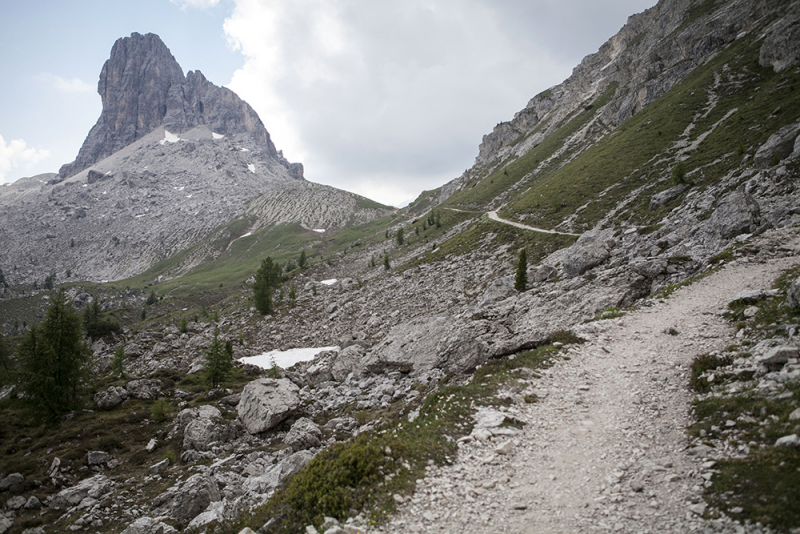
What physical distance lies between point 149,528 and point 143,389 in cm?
2218

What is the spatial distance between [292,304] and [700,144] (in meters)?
81.6

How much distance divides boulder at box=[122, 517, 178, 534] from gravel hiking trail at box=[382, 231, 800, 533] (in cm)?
1209

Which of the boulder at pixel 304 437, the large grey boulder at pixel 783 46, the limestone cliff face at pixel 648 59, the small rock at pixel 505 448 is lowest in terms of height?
the boulder at pixel 304 437

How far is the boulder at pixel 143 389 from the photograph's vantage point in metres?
30.5

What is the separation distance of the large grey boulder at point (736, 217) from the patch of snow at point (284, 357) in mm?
41224

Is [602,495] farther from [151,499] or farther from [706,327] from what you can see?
[151,499]

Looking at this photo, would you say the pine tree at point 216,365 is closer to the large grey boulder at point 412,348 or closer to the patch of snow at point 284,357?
the patch of snow at point 284,357

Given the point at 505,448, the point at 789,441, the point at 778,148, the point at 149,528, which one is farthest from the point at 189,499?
the point at 778,148

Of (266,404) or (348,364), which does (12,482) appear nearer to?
(266,404)

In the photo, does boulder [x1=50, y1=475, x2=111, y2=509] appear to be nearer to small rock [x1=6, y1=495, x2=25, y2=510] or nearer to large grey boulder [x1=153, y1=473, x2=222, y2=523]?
small rock [x1=6, y1=495, x2=25, y2=510]

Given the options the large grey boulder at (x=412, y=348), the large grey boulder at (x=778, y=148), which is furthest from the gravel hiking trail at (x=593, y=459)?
the large grey boulder at (x=778, y=148)

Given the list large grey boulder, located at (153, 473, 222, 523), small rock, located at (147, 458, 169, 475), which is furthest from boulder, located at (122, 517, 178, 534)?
small rock, located at (147, 458, 169, 475)

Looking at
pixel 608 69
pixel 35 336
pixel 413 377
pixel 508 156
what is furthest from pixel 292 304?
pixel 608 69

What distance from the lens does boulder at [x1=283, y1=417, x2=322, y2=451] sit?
19.0 m
